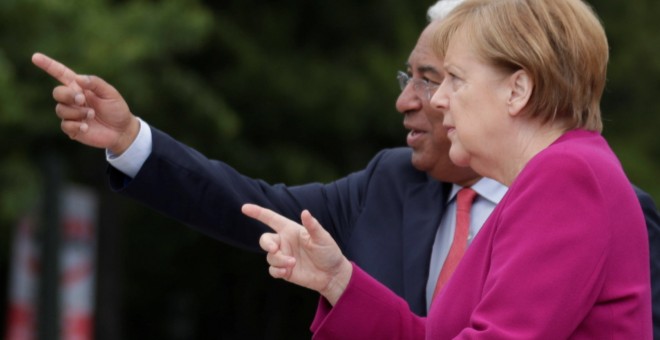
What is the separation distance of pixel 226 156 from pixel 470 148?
11.5 m

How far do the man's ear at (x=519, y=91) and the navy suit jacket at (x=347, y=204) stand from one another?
1016 millimetres

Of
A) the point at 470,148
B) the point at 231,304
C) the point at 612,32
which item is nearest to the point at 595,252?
the point at 470,148

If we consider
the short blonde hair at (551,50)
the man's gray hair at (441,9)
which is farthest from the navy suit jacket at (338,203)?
the short blonde hair at (551,50)

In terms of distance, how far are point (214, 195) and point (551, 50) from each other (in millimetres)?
1276

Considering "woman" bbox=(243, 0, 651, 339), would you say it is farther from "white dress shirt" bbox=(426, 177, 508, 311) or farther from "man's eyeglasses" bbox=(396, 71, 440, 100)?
"man's eyeglasses" bbox=(396, 71, 440, 100)

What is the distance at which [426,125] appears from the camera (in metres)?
3.69

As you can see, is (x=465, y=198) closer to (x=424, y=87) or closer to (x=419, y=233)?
(x=419, y=233)

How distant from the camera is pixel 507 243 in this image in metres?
2.24

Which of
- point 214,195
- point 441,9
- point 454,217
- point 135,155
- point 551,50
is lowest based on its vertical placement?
point 454,217

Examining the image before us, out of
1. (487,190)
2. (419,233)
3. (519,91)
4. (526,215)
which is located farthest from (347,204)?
(526,215)

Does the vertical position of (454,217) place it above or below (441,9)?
below

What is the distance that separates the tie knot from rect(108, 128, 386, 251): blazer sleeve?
0.26m

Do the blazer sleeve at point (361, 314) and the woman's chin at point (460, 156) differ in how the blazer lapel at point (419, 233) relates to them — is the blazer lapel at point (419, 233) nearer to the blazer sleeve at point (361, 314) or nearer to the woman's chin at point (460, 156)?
the blazer sleeve at point (361, 314)

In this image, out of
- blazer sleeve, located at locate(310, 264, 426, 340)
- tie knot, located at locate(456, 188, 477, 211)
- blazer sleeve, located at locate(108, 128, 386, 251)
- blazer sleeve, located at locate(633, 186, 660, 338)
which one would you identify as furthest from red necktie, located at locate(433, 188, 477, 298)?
blazer sleeve, located at locate(310, 264, 426, 340)
